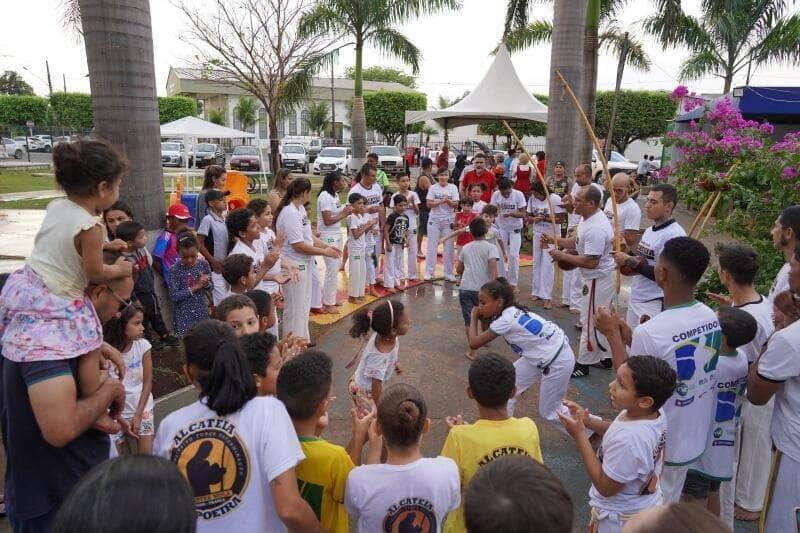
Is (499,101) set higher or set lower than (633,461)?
higher

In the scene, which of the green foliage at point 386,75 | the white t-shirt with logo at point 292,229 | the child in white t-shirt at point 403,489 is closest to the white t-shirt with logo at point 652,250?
the child in white t-shirt at point 403,489

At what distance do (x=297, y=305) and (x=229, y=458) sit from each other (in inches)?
159

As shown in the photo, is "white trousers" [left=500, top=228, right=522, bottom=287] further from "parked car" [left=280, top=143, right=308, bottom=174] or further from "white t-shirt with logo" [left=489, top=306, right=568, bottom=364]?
"parked car" [left=280, top=143, right=308, bottom=174]

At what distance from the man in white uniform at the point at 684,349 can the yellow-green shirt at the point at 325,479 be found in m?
1.78

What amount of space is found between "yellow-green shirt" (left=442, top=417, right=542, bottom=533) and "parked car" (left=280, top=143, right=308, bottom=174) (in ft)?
92.3

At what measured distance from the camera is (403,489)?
82.7 inches

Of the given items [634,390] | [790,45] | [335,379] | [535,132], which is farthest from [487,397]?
[535,132]

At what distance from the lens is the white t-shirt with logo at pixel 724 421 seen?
3018mm

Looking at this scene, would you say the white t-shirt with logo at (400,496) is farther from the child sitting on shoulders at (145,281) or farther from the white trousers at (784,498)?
the child sitting on shoulders at (145,281)

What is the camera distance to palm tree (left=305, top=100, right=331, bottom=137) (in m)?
50.2

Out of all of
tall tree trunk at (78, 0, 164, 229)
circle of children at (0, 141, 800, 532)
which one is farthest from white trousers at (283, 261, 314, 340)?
tall tree trunk at (78, 0, 164, 229)

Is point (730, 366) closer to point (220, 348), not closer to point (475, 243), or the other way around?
point (220, 348)

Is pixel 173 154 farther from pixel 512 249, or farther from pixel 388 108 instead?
pixel 512 249

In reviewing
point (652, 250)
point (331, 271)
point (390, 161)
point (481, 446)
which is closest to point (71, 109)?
point (390, 161)
